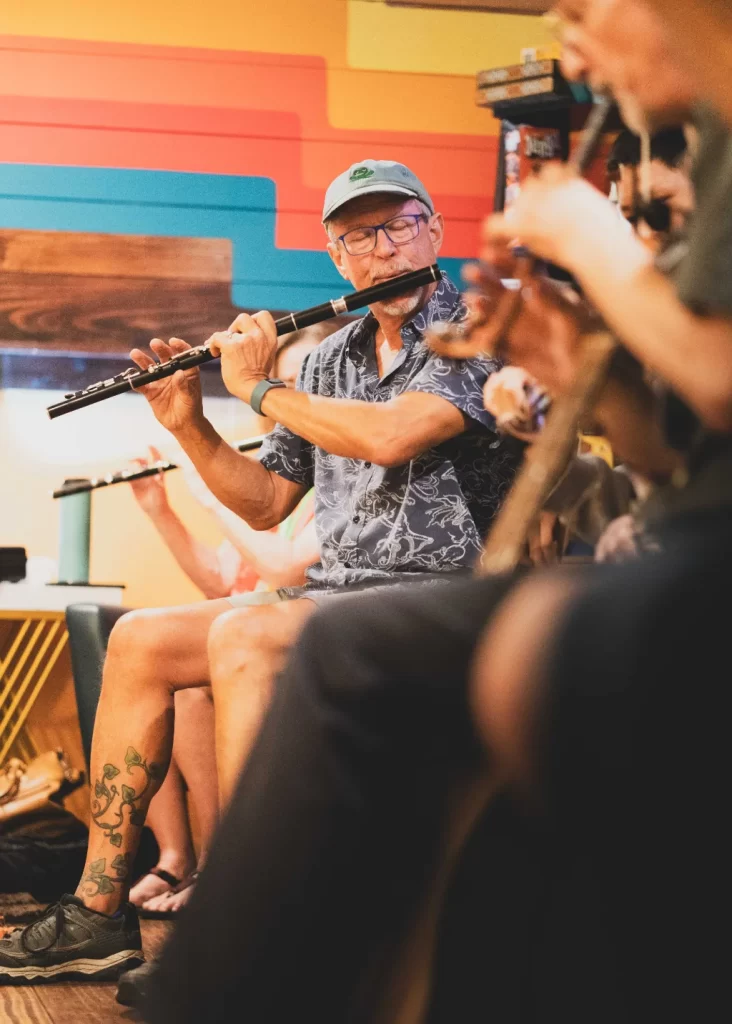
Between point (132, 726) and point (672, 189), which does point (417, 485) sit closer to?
point (132, 726)

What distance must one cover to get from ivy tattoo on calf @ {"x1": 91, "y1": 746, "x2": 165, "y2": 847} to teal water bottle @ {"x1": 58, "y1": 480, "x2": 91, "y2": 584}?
1.17 meters

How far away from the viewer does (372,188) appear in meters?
2.01

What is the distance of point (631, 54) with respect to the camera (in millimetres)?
941

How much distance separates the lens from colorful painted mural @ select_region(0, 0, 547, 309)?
3.15m

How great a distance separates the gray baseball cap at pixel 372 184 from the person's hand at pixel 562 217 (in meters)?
1.03

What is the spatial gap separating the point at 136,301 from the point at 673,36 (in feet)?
8.29

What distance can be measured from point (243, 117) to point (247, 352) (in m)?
1.46

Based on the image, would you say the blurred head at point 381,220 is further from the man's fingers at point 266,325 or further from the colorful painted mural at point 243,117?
the colorful painted mural at point 243,117

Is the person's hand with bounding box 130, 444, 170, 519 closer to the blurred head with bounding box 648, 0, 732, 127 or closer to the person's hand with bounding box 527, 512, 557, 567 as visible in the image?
the person's hand with bounding box 527, 512, 557, 567

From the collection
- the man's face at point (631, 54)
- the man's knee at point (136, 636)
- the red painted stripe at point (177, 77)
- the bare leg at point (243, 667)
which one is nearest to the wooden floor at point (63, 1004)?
the bare leg at point (243, 667)

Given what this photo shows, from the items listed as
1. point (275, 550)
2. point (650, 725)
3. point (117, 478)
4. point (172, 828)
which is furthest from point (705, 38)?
point (117, 478)

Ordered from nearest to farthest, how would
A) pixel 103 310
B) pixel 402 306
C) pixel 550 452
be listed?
pixel 550 452 → pixel 402 306 → pixel 103 310

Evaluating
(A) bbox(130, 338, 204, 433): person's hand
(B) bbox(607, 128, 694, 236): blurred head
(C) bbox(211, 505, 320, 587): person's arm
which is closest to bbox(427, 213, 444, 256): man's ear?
(A) bbox(130, 338, 204, 433): person's hand

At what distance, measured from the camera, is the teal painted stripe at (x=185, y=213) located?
3.15 m
